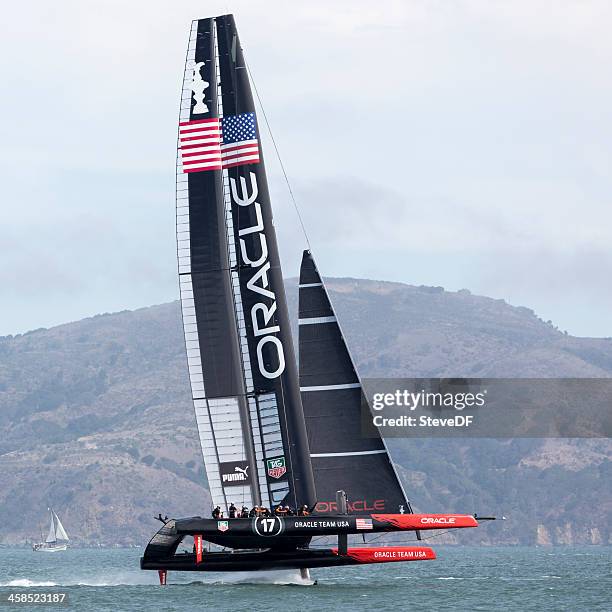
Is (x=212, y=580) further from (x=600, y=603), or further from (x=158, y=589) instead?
(x=600, y=603)

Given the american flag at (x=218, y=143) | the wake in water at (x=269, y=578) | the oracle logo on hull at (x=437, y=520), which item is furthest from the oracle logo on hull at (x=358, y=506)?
the american flag at (x=218, y=143)

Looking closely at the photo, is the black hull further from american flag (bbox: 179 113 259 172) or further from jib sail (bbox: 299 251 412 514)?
american flag (bbox: 179 113 259 172)

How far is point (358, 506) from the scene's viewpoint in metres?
36.9

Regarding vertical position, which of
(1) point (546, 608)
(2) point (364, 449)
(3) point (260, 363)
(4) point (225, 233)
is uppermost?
(4) point (225, 233)

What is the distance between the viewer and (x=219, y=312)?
37.3 meters

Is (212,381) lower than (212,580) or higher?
higher

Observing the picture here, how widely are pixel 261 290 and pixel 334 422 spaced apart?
147 inches

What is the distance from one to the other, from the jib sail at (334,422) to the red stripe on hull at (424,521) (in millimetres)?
900

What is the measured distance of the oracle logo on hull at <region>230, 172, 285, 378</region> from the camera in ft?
122

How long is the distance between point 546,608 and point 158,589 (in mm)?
13008

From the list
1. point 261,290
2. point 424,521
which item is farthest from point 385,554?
point 261,290

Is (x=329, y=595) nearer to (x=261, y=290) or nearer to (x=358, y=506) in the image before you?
(x=358, y=506)

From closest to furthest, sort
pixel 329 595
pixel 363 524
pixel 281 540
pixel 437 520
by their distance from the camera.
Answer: pixel 363 524
pixel 281 540
pixel 437 520
pixel 329 595

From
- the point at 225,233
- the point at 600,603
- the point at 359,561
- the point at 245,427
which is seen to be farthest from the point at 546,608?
the point at 225,233
